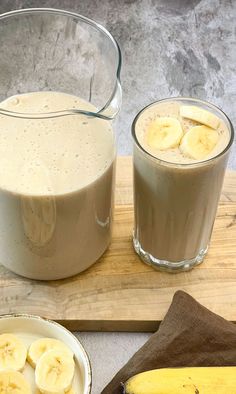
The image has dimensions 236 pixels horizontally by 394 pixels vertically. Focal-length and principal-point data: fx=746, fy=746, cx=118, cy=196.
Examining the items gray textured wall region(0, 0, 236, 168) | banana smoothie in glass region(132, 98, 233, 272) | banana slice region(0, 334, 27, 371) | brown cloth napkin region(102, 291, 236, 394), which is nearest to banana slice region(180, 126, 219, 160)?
banana smoothie in glass region(132, 98, 233, 272)

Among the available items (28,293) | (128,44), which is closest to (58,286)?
(28,293)

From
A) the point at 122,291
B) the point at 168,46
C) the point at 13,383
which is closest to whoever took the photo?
the point at 13,383

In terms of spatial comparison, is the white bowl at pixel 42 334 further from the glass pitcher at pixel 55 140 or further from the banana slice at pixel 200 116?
the banana slice at pixel 200 116

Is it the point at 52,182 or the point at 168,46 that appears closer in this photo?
the point at 52,182

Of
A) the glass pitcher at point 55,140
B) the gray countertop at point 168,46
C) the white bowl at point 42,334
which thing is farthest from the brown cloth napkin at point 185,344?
the gray countertop at point 168,46

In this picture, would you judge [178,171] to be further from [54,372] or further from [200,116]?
[54,372]

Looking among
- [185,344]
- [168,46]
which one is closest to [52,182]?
[185,344]

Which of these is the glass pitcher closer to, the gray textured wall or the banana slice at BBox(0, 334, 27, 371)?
the banana slice at BBox(0, 334, 27, 371)

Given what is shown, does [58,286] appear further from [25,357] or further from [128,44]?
[128,44]
